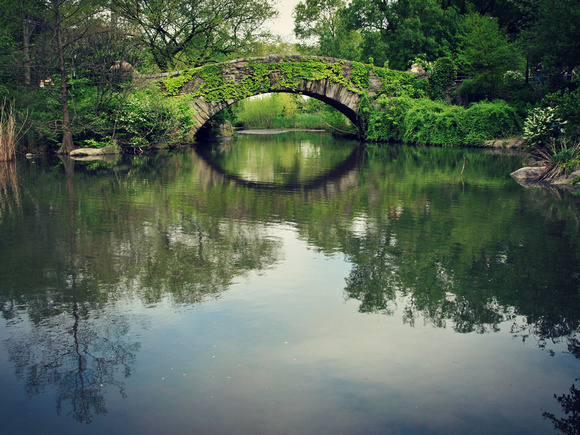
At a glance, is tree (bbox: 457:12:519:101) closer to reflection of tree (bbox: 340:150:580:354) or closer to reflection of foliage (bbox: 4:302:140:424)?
reflection of tree (bbox: 340:150:580:354)

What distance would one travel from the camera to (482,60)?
1133 inches

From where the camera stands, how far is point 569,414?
3.22m

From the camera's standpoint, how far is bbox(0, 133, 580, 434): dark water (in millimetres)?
3199

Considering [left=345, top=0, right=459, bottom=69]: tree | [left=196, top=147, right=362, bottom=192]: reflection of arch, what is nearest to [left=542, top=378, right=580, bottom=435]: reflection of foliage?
[left=196, top=147, right=362, bottom=192]: reflection of arch

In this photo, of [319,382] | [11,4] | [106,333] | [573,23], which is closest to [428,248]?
[319,382]

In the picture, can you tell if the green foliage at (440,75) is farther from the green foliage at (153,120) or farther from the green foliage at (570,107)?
the green foliage at (570,107)

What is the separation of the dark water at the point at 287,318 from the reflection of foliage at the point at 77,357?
0.04ft

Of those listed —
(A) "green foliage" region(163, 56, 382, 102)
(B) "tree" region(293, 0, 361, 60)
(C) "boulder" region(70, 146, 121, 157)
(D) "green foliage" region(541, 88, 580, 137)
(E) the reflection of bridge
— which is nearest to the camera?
(E) the reflection of bridge

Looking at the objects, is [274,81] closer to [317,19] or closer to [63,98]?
[63,98]

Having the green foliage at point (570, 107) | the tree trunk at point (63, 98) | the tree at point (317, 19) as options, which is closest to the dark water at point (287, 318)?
the green foliage at point (570, 107)

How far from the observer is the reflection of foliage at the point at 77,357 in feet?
10.9

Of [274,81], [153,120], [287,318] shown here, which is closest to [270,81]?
[274,81]

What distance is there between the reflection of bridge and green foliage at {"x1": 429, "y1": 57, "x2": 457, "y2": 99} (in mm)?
15036

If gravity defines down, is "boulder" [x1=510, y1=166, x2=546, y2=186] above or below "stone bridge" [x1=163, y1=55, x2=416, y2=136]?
below
